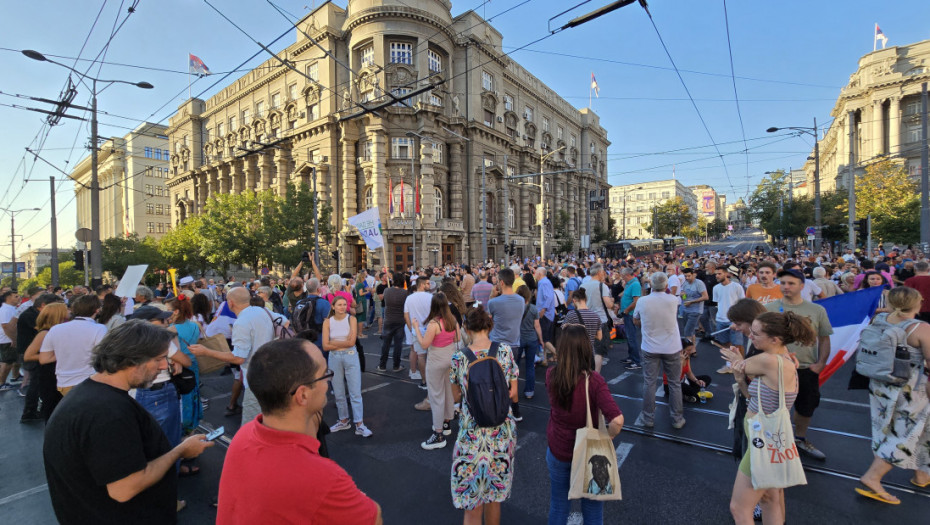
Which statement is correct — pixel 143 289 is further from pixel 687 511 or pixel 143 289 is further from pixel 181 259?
pixel 181 259

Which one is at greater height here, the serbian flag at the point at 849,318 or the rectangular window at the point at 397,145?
the rectangular window at the point at 397,145

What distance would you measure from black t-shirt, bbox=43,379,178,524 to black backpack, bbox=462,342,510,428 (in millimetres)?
1973

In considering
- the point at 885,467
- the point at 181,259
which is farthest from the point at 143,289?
the point at 181,259

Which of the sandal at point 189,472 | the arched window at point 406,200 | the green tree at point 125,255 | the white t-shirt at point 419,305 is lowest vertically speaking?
the sandal at point 189,472

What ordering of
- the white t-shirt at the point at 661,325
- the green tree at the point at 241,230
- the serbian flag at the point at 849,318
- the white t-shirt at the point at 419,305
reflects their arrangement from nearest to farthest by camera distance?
1. the serbian flag at the point at 849,318
2. the white t-shirt at the point at 661,325
3. the white t-shirt at the point at 419,305
4. the green tree at the point at 241,230

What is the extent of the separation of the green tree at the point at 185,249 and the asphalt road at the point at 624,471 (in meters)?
30.6

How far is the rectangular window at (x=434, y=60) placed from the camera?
28.9 meters

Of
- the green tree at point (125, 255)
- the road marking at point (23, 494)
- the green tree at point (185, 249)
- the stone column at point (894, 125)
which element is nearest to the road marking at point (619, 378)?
the road marking at point (23, 494)

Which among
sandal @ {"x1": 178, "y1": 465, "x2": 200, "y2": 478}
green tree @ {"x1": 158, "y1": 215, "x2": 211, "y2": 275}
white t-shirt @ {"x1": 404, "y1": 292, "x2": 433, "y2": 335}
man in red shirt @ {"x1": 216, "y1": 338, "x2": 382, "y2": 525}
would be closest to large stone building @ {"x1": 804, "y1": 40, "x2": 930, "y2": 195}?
white t-shirt @ {"x1": 404, "y1": 292, "x2": 433, "y2": 335}

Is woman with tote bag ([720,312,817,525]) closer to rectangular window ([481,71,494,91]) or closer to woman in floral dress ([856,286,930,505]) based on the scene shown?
woman in floral dress ([856,286,930,505])

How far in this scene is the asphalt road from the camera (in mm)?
3604

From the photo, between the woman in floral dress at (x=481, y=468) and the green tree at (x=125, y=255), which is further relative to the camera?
the green tree at (x=125, y=255)

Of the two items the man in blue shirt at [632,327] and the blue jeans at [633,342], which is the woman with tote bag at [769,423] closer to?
the man in blue shirt at [632,327]

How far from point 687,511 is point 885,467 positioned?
6.28 ft
